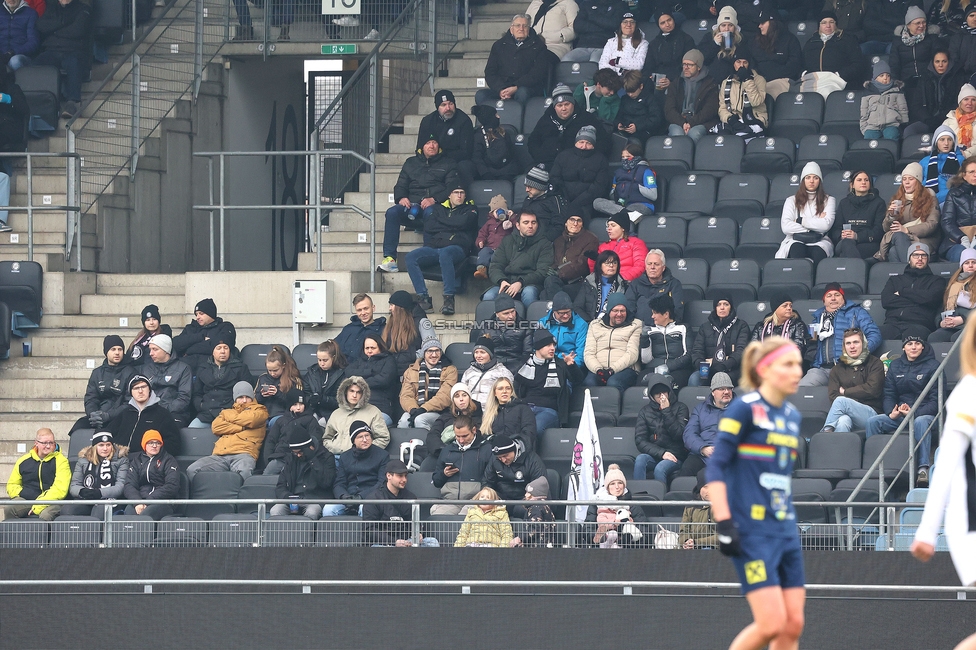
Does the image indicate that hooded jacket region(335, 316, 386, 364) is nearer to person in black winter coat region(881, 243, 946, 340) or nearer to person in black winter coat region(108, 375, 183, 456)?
person in black winter coat region(108, 375, 183, 456)

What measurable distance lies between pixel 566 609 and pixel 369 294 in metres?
5.29

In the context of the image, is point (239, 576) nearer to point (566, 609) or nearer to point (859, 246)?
point (566, 609)

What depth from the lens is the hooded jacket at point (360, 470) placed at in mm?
11484

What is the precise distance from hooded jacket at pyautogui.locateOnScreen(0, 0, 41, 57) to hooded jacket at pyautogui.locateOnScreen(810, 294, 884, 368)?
31.1ft

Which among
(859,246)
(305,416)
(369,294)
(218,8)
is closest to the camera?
(305,416)

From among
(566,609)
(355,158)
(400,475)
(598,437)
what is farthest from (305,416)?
(355,158)

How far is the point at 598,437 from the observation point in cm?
1148

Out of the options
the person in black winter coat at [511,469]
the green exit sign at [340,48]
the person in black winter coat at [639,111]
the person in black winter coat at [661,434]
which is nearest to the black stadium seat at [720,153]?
the person in black winter coat at [639,111]

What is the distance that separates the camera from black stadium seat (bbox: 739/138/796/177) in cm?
1466

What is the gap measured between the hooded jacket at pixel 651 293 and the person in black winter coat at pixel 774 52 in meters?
3.43

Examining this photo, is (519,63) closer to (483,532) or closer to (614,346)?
(614,346)

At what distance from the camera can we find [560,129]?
14852 millimetres

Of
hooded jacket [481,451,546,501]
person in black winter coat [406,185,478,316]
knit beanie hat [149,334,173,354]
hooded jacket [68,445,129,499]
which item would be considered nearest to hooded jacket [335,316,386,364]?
person in black winter coat [406,185,478,316]

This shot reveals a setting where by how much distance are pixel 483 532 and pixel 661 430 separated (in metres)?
1.96
